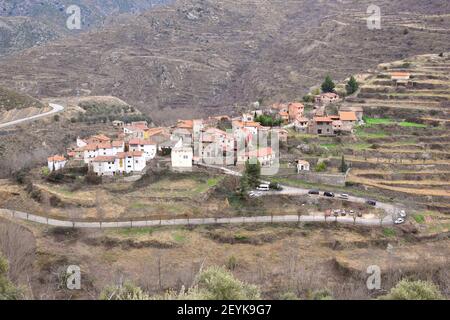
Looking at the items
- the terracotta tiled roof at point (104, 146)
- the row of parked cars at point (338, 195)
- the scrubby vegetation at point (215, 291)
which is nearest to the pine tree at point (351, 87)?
the row of parked cars at point (338, 195)

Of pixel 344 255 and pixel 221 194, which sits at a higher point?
pixel 221 194

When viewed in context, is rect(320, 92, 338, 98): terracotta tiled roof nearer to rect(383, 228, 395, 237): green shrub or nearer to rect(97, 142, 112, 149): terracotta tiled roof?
rect(383, 228, 395, 237): green shrub

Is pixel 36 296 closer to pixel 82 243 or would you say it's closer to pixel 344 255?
pixel 82 243

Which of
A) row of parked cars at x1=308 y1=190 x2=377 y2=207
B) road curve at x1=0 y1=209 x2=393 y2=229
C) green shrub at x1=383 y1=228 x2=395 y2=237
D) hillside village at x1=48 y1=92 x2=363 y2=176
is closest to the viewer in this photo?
green shrub at x1=383 y1=228 x2=395 y2=237

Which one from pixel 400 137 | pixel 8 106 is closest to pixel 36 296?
pixel 400 137

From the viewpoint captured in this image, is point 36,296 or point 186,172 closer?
point 36,296

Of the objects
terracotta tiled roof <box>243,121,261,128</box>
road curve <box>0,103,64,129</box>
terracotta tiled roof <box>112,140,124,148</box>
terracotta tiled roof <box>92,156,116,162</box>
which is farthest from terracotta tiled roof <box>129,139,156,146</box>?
road curve <box>0,103,64,129</box>
